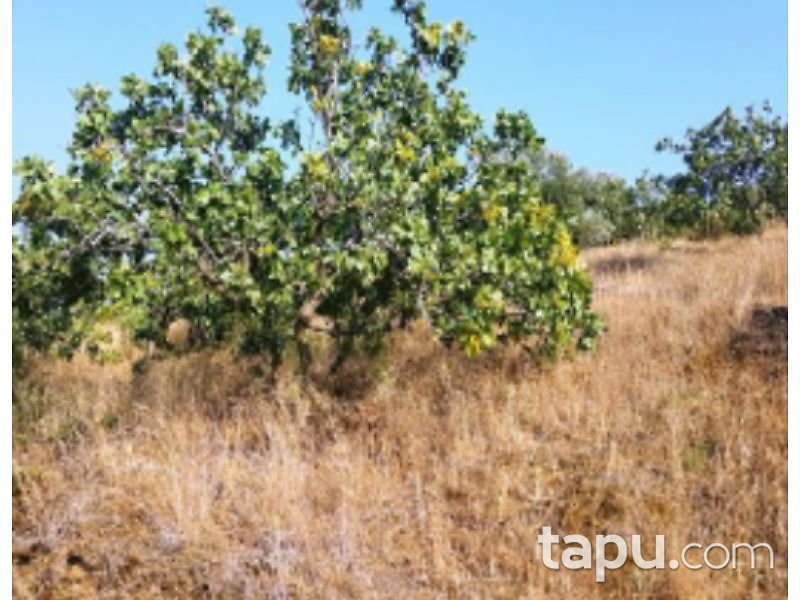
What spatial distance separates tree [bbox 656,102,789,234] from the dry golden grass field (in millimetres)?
8814

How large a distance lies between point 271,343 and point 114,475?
205 centimetres

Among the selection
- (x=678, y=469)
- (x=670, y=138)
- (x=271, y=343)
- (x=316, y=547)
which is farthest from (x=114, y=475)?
(x=670, y=138)

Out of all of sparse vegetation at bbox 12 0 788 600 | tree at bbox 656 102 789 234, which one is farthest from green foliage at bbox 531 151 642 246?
sparse vegetation at bbox 12 0 788 600

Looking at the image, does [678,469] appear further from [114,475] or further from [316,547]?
[114,475]

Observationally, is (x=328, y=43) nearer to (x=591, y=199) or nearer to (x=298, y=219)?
(x=298, y=219)

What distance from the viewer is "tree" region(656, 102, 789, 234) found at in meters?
16.0

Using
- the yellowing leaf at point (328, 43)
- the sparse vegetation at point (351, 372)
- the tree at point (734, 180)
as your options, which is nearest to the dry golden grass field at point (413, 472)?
the sparse vegetation at point (351, 372)

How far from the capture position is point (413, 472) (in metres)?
5.47

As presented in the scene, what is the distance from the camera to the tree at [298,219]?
20.6 feet

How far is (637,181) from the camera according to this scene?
2022 cm

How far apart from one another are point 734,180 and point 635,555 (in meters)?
13.8

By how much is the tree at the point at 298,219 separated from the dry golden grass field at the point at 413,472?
55cm
